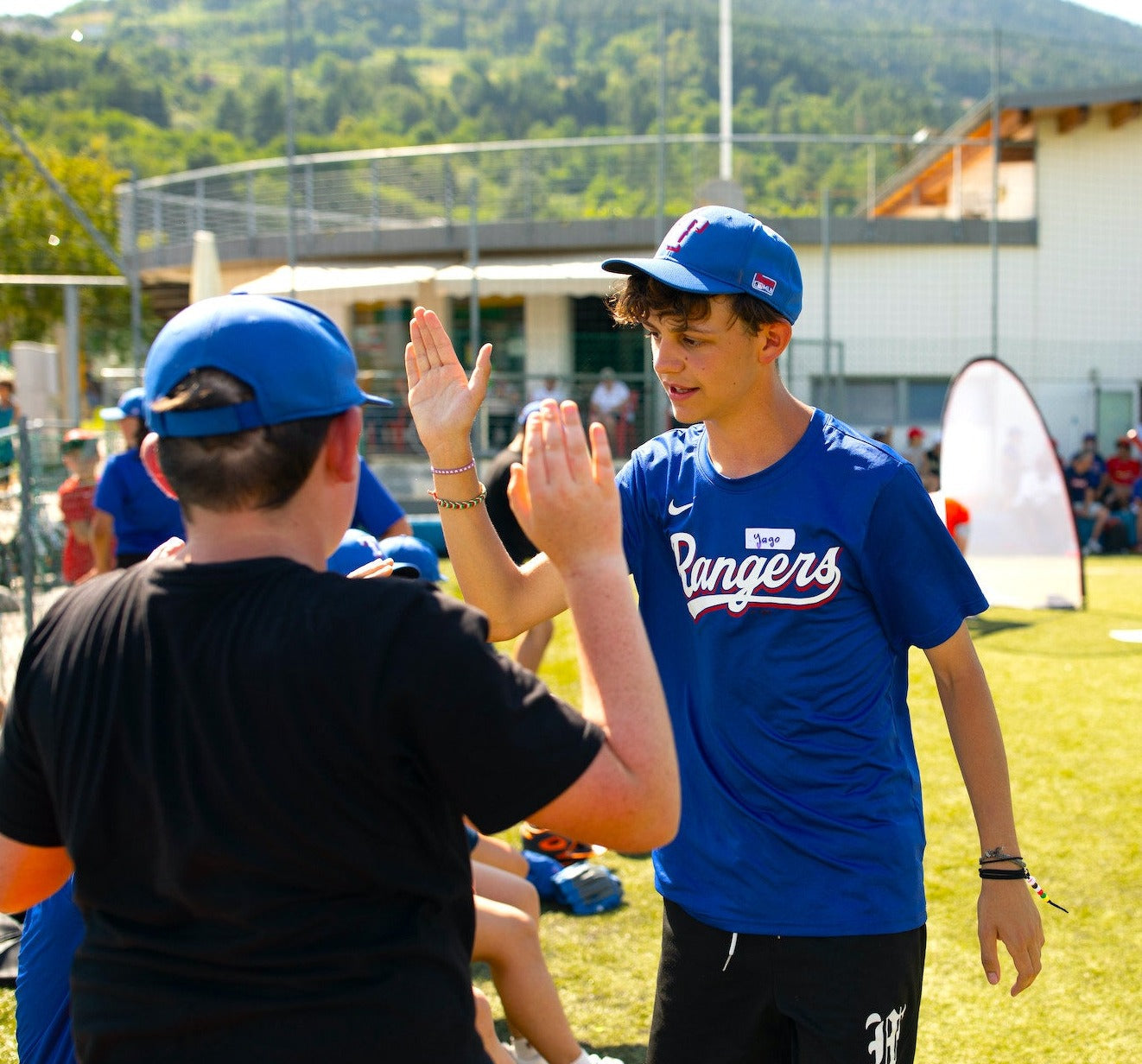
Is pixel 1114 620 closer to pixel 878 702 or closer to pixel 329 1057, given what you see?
pixel 878 702

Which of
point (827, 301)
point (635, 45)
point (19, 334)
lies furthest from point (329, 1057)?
point (19, 334)

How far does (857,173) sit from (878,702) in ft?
75.9

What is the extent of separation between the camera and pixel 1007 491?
10.7m

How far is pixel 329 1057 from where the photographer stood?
1369mm

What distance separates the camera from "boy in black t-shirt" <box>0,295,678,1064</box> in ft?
4.46

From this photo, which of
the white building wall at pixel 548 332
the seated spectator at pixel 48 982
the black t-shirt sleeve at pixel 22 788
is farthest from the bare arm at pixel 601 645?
the white building wall at pixel 548 332

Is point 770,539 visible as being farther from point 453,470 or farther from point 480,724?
point 480,724

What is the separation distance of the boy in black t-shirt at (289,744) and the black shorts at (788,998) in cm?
92

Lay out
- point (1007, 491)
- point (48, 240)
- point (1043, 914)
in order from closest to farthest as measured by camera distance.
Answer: point (1043, 914) → point (1007, 491) → point (48, 240)

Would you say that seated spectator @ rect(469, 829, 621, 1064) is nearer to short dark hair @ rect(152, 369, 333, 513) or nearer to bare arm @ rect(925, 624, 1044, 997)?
bare arm @ rect(925, 624, 1044, 997)

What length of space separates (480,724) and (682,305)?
128 cm

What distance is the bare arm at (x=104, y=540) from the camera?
6.95 m

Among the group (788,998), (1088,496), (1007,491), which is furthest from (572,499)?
(1088,496)

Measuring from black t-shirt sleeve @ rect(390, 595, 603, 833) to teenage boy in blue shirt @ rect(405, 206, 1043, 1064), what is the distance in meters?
0.95
